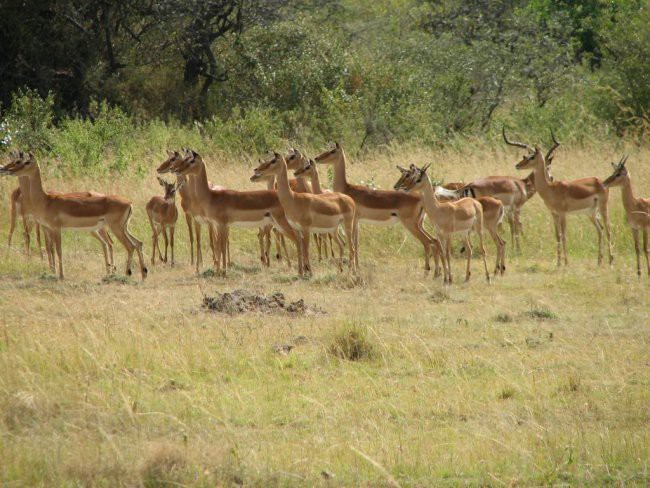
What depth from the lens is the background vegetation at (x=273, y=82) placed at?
68.1 feet

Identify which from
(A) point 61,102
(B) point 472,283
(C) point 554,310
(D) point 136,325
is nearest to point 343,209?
(B) point 472,283

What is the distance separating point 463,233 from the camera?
40.9ft

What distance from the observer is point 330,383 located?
763 centimetres

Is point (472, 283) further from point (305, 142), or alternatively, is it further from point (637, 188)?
point (305, 142)

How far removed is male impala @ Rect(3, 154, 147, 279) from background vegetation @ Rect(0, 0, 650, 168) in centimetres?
568

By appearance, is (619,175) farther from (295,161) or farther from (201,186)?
(201,186)

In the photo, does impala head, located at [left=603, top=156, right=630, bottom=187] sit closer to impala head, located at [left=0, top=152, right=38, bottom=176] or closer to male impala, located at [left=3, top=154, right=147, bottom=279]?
male impala, located at [left=3, top=154, right=147, bottom=279]

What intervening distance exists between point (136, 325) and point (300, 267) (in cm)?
387

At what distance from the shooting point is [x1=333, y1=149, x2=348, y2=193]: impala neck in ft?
45.9

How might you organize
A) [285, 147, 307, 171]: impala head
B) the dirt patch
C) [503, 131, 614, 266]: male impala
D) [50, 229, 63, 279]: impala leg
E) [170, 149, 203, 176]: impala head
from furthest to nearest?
[285, 147, 307, 171]: impala head, [503, 131, 614, 266]: male impala, [170, 149, 203, 176]: impala head, [50, 229, 63, 279]: impala leg, the dirt patch

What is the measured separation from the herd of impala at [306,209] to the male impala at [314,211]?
0.01 m

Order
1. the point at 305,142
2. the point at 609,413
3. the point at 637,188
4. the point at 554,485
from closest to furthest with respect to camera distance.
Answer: the point at 554,485 < the point at 609,413 < the point at 637,188 < the point at 305,142

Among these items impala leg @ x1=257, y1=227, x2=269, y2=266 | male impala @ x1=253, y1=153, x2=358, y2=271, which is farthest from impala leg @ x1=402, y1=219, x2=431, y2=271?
impala leg @ x1=257, y1=227, x2=269, y2=266

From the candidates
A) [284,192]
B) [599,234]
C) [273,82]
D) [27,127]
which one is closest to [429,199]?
[284,192]
